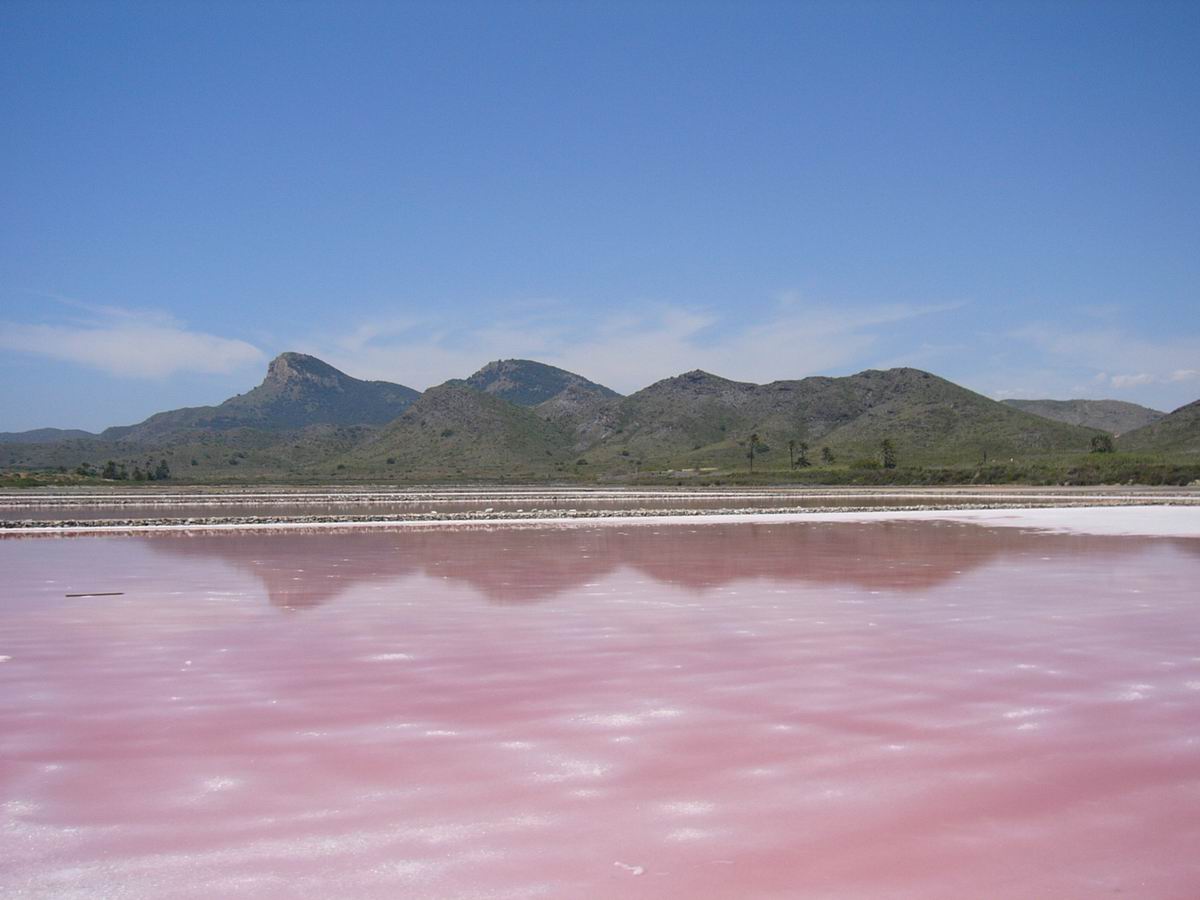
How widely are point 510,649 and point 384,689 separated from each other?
87.7 inches

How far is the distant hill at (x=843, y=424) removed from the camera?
459ft

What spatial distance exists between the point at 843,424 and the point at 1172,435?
5851cm

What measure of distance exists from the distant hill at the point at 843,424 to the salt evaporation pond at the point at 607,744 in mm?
116158

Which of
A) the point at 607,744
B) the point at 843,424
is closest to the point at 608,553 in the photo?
the point at 607,744

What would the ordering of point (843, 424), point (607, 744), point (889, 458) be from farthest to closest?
1. point (843, 424)
2. point (889, 458)
3. point (607, 744)

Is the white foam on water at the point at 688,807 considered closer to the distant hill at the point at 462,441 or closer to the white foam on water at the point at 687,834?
the white foam on water at the point at 687,834

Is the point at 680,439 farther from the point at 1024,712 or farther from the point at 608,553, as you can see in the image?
the point at 1024,712

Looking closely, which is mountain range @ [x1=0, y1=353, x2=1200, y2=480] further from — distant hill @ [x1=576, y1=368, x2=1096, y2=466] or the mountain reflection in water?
the mountain reflection in water

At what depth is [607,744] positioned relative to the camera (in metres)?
7.95

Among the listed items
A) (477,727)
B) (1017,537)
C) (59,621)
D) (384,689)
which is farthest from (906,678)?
(1017,537)

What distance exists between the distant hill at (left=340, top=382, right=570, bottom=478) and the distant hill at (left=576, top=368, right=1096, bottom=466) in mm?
11273

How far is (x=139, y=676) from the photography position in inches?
426

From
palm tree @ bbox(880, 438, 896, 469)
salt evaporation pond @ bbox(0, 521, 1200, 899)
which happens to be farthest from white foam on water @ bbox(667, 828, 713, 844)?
palm tree @ bbox(880, 438, 896, 469)

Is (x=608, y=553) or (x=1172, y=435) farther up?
(x=1172, y=435)
